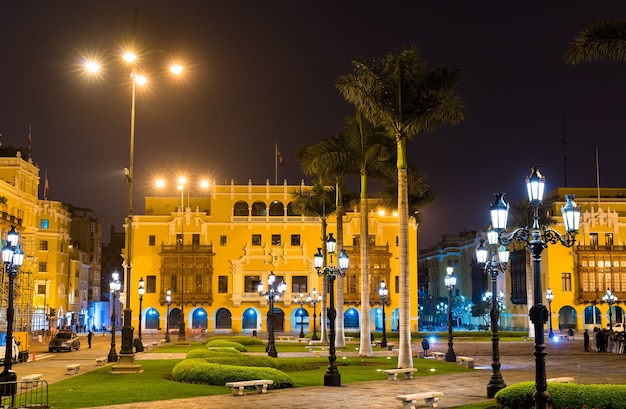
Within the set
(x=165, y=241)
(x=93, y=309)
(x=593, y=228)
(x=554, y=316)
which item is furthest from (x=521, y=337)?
(x=93, y=309)

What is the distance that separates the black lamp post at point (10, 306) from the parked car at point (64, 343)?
27.9 meters

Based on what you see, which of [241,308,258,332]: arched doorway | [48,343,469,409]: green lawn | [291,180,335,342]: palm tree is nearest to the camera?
[48,343,469,409]: green lawn

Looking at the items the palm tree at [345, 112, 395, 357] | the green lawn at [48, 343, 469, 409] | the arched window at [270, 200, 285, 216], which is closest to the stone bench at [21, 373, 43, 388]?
the green lawn at [48, 343, 469, 409]

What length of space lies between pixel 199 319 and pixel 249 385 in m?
60.8

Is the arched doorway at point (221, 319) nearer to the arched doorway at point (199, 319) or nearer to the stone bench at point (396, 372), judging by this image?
the arched doorway at point (199, 319)

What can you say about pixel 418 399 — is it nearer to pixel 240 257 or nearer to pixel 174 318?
pixel 240 257

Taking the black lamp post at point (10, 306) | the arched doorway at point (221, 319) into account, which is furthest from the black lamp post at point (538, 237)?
the arched doorway at point (221, 319)

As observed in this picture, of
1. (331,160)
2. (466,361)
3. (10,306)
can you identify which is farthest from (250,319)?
(10,306)

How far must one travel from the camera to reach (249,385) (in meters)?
22.1

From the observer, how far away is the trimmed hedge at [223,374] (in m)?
23.6

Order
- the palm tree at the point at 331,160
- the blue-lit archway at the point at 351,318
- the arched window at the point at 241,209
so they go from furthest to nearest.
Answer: the blue-lit archway at the point at 351,318 < the arched window at the point at 241,209 < the palm tree at the point at 331,160

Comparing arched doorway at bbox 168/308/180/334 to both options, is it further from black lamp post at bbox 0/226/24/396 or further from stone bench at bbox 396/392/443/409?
stone bench at bbox 396/392/443/409

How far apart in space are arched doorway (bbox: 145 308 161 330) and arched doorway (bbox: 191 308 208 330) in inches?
143

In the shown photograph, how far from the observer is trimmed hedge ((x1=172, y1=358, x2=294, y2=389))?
23.6 meters
